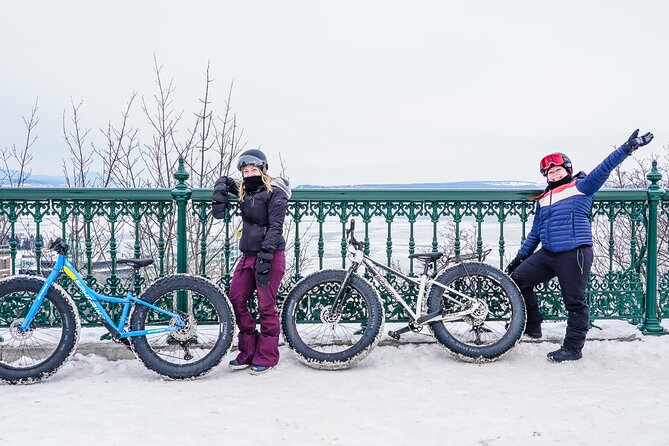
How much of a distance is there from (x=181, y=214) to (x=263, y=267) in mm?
1232

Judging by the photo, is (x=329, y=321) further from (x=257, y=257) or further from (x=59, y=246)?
(x=59, y=246)

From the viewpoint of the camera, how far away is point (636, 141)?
519 centimetres

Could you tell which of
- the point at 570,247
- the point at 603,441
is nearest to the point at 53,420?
the point at 603,441

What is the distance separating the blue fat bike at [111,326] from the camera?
17.0 ft

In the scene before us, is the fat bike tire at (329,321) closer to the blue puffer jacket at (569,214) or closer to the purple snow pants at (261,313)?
the purple snow pants at (261,313)

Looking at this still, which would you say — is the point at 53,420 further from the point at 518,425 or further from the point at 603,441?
the point at 603,441

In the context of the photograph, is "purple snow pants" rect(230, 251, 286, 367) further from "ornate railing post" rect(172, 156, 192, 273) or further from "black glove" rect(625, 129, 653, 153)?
"black glove" rect(625, 129, 653, 153)

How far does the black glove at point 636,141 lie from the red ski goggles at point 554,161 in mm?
597

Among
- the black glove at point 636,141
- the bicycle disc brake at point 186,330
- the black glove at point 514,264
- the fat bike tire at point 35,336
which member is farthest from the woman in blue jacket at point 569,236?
the fat bike tire at point 35,336

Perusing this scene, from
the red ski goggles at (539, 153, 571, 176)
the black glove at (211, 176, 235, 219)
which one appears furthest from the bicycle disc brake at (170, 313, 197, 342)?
the red ski goggles at (539, 153, 571, 176)

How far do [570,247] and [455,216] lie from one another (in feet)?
3.76

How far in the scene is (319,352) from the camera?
5480 mm

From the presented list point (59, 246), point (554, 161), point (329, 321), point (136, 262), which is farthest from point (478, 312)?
point (59, 246)

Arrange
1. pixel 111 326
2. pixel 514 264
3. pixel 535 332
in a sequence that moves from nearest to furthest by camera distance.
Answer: pixel 111 326
pixel 535 332
pixel 514 264
